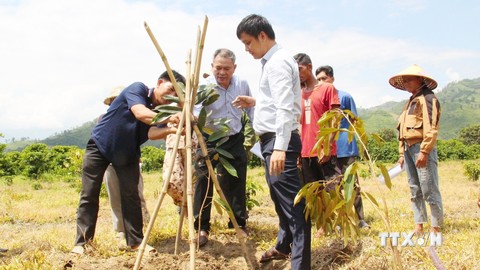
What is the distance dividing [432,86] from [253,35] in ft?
6.30

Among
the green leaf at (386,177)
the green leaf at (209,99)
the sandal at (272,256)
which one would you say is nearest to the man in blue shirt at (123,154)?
the green leaf at (209,99)

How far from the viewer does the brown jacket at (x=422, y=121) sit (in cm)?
368

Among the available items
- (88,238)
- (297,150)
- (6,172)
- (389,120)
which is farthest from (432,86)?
(389,120)

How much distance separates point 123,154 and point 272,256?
1467 millimetres

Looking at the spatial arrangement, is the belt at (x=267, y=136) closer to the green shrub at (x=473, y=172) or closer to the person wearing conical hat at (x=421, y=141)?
the person wearing conical hat at (x=421, y=141)

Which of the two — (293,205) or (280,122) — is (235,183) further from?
(280,122)

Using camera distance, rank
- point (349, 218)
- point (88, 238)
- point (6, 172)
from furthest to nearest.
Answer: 1. point (6, 172)
2. point (88, 238)
3. point (349, 218)

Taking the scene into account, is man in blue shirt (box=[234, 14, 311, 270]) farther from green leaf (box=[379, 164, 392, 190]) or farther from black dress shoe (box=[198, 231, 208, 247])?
black dress shoe (box=[198, 231, 208, 247])

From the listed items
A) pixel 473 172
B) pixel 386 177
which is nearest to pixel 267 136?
pixel 386 177

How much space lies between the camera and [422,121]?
12.4 ft

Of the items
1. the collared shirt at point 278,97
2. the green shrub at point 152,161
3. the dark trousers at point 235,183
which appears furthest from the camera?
the green shrub at point 152,161

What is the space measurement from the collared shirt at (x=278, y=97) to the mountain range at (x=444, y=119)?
6162 centimetres

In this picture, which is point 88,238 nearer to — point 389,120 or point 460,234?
point 460,234

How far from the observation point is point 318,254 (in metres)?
3.38
